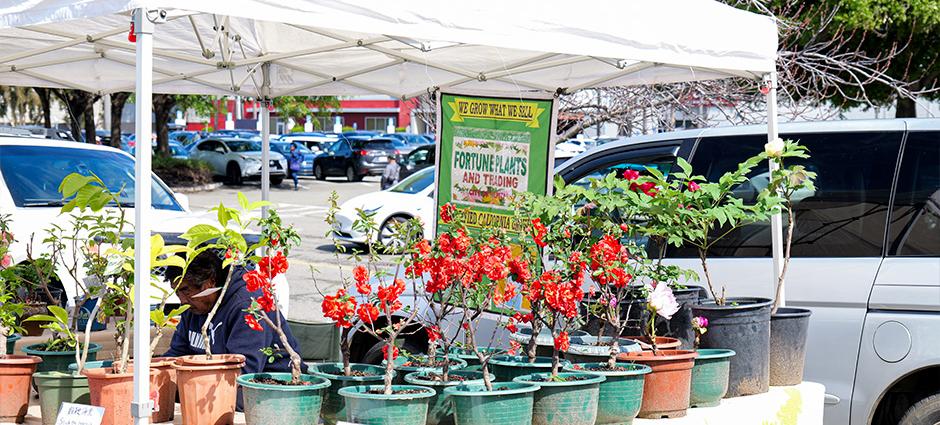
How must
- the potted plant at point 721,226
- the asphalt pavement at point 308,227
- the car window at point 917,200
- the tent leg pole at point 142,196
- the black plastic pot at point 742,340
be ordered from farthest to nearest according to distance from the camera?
1. the asphalt pavement at point 308,227
2. the car window at point 917,200
3. the black plastic pot at point 742,340
4. the potted plant at point 721,226
5. the tent leg pole at point 142,196

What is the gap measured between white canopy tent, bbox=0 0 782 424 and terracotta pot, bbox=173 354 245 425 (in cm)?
33

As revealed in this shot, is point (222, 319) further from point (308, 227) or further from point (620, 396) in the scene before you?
point (308, 227)

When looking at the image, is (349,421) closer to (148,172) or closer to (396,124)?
(148,172)

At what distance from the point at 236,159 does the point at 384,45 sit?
27.4m

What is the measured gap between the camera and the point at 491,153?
20.8 ft

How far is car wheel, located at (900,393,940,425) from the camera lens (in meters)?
5.51

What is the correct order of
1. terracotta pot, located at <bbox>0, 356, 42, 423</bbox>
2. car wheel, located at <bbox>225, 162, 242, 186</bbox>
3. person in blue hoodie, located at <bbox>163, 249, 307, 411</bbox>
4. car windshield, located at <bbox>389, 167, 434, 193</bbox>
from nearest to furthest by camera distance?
terracotta pot, located at <bbox>0, 356, 42, 423</bbox> < person in blue hoodie, located at <bbox>163, 249, 307, 411</bbox> < car windshield, located at <bbox>389, 167, 434, 193</bbox> < car wheel, located at <bbox>225, 162, 242, 186</bbox>

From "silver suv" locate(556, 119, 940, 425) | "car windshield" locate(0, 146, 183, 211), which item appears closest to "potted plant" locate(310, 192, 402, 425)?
"silver suv" locate(556, 119, 940, 425)

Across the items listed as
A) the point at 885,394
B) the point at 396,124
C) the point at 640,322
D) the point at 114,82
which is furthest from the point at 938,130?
the point at 396,124

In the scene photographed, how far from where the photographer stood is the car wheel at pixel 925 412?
18.1 ft

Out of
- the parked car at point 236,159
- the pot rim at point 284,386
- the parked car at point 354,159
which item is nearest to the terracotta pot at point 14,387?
the pot rim at point 284,386

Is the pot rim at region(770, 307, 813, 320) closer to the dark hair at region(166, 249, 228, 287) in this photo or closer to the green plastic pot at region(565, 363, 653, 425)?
the green plastic pot at region(565, 363, 653, 425)

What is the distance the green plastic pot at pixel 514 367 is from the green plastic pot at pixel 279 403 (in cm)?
86

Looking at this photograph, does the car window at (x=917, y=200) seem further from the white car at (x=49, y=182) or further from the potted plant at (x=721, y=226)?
the white car at (x=49, y=182)
